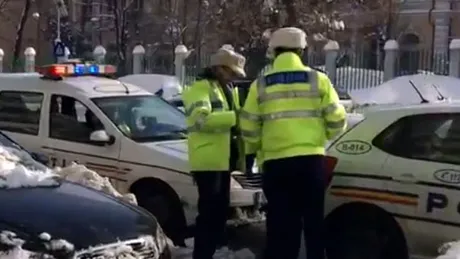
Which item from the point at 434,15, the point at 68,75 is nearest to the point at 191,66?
the point at 68,75

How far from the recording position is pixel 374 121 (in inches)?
308

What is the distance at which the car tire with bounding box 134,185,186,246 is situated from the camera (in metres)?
9.29

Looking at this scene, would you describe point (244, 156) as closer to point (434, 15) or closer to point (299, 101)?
point (299, 101)

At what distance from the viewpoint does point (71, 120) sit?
33.6 feet

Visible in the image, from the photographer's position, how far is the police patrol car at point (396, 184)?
23.8 ft

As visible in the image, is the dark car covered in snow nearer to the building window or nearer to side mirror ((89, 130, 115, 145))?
side mirror ((89, 130, 115, 145))

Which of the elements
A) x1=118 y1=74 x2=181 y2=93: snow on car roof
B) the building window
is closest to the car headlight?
x1=118 y1=74 x2=181 y2=93: snow on car roof

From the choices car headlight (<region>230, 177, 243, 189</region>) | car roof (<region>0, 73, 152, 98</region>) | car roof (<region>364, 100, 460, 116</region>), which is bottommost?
car headlight (<region>230, 177, 243, 189</region>)

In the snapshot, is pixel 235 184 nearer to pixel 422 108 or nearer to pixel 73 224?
pixel 422 108

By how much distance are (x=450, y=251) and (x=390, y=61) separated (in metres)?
16.6

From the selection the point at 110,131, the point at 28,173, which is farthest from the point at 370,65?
the point at 28,173

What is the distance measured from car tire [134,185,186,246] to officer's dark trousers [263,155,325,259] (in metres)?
2.09

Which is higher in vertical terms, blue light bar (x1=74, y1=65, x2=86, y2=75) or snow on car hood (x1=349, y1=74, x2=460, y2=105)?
blue light bar (x1=74, y1=65, x2=86, y2=75)

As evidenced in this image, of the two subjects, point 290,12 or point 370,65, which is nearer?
point 370,65
